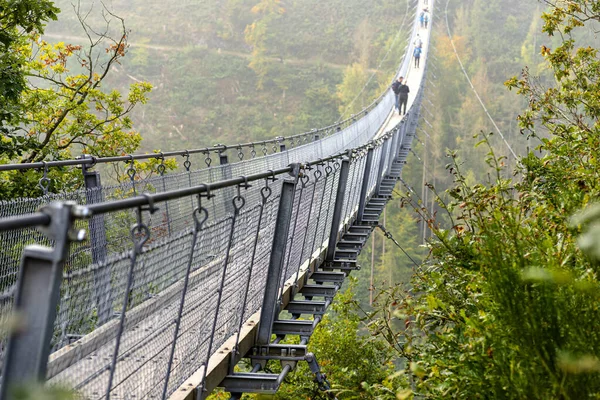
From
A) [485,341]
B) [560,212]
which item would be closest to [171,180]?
[560,212]

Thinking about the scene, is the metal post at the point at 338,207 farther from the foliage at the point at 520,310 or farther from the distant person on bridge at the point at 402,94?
the distant person on bridge at the point at 402,94

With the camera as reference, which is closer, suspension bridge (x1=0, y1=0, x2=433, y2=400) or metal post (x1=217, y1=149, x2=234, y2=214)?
suspension bridge (x1=0, y1=0, x2=433, y2=400)

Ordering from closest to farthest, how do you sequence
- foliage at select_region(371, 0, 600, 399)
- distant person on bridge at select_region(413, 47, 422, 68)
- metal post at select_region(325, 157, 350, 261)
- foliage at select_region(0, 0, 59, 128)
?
foliage at select_region(371, 0, 600, 399) → metal post at select_region(325, 157, 350, 261) → foliage at select_region(0, 0, 59, 128) → distant person on bridge at select_region(413, 47, 422, 68)

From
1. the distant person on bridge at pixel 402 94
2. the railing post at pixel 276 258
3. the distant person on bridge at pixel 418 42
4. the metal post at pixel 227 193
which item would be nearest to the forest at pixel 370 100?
the railing post at pixel 276 258

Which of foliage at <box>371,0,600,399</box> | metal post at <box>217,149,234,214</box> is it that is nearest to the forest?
foliage at <box>371,0,600,399</box>

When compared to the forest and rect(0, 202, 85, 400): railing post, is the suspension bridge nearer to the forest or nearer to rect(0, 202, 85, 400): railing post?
rect(0, 202, 85, 400): railing post

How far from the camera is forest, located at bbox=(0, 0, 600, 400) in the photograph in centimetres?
175

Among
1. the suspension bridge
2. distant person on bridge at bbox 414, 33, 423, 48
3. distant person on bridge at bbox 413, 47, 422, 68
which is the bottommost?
the suspension bridge

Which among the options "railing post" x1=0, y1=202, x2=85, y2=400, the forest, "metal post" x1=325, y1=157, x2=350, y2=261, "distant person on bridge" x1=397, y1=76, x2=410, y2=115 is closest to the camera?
"railing post" x1=0, y1=202, x2=85, y2=400

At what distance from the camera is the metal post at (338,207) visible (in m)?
5.11

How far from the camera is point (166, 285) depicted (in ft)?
6.63

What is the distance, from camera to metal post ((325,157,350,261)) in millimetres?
5113

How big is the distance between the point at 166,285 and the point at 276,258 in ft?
3.84

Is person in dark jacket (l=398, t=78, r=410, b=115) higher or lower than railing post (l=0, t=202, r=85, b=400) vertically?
higher
